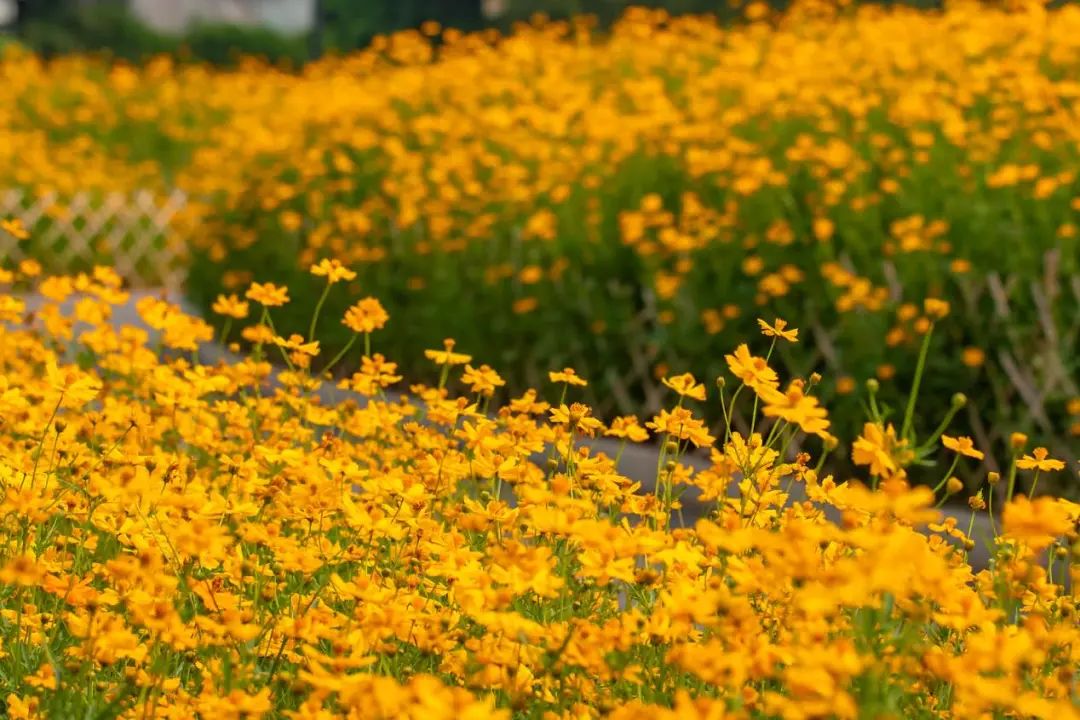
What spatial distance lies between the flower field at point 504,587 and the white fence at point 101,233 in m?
9.21

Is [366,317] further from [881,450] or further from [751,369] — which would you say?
[881,450]

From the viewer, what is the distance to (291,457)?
281 centimetres

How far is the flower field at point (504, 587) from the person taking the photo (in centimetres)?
189

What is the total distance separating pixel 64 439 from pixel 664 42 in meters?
7.95

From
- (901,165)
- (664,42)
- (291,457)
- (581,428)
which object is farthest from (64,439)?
(664,42)

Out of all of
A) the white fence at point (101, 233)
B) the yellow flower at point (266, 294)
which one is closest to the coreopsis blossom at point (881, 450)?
the yellow flower at point (266, 294)

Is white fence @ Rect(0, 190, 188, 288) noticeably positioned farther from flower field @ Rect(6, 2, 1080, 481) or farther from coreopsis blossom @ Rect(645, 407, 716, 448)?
coreopsis blossom @ Rect(645, 407, 716, 448)

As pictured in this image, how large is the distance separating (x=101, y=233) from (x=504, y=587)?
37.0 ft

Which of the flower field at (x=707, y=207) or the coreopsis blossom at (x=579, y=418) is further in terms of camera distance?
the flower field at (x=707, y=207)

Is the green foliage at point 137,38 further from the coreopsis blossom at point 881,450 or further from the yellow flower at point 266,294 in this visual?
the coreopsis blossom at point 881,450

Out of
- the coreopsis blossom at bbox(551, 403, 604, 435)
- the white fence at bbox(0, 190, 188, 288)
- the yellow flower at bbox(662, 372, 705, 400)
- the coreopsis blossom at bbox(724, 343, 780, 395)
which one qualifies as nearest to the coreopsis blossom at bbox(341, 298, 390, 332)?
the coreopsis blossom at bbox(551, 403, 604, 435)

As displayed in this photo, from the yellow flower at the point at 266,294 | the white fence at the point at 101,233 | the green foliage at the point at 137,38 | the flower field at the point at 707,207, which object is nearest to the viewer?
the yellow flower at the point at 266,294

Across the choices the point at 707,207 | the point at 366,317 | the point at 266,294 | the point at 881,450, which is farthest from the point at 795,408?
the point at 707,207

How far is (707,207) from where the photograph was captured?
7.05 meters
